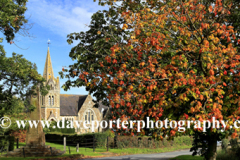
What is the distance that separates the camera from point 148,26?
10.2 metres

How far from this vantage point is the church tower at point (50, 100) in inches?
2411

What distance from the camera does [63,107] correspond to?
64.7 m

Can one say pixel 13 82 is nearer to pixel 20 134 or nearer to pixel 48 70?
pixel 20 134

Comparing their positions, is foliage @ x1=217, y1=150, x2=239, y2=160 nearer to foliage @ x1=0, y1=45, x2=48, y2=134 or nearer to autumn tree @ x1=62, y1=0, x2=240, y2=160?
autumn tree @ x1=62, y1=0, x2=240, y2=160

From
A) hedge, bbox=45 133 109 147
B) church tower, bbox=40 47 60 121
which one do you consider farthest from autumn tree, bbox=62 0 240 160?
church tower, bbox=40 47 60 121

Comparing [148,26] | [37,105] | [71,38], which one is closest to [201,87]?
[148,26]

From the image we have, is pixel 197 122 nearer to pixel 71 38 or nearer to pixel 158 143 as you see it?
pixel 71 38

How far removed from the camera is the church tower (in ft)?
201

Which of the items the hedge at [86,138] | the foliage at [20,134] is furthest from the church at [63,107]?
the hedge at [86,138]

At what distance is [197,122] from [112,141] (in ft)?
74.8

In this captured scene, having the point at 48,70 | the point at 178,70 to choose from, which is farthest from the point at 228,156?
the point at 48,70

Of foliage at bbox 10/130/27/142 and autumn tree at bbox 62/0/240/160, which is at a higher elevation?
autumn tree at bbox 62/0/240/160

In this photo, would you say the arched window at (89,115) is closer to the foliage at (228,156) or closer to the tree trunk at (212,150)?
the foliage at (228,156)

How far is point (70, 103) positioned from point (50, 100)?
5.51 meters
